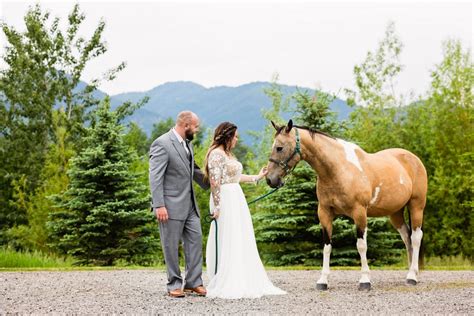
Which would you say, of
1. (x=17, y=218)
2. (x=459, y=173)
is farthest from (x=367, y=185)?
(x=17, y=218)

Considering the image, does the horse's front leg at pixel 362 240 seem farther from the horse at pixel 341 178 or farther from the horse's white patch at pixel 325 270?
the horse's white patch at pixel 325 270

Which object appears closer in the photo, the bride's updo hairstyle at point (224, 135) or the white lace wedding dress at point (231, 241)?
the white lace wedding dress at point (231, 241)

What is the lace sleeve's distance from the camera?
29.3 feet

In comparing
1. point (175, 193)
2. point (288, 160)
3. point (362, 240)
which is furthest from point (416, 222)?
point (175, 193)

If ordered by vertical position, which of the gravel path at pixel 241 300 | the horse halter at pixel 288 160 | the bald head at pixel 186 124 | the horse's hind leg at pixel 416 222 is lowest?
the gravel path at pixel 241 300

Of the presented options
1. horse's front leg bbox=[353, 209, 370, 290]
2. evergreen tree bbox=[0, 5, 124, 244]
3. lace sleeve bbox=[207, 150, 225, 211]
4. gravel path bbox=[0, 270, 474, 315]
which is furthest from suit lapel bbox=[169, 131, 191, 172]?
evergreen tree bbox=[0, 5, 124, 244]

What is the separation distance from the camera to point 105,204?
18.2 metres

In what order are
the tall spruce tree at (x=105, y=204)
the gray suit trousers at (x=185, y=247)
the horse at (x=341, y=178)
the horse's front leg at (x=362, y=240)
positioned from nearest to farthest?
the gray suit trousers at (x=185, y=247) → the horse at (x=341, y=178) → the horse's front leg at (x=362, y=240) → the tall spruce tree at (x=105, y=204)

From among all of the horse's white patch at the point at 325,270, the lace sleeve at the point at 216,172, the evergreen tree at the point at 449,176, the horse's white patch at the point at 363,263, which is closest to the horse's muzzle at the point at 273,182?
the lace sleeve at the point at 216,172

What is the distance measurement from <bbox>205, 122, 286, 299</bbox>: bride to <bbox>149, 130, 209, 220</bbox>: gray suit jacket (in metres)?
0.41

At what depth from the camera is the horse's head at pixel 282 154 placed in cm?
915

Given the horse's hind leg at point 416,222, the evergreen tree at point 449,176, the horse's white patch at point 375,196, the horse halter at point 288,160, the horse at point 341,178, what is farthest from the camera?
the evergreen tree at point 449,176

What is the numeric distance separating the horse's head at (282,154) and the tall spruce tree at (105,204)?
966 cm

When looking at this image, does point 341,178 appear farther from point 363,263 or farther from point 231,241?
point 231,241
